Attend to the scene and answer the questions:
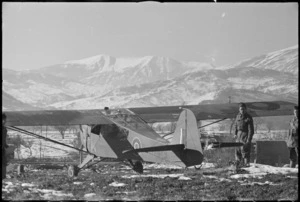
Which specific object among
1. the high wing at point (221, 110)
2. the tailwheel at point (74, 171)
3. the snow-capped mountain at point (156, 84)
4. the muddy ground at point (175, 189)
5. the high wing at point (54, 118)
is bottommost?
the tailwheel at point (74, 171)

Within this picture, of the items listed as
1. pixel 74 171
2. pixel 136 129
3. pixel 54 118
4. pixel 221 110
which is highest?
pixel 221 110

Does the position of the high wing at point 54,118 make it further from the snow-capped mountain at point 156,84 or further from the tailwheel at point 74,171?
the snow-capped mountain at point 156,84

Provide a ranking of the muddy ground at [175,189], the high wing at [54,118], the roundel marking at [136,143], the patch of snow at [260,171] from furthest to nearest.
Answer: the high wing at [54,118] < the roundel marking at [136,143] < the patch of snow at [260,171] < the muddy ground at [175,189]

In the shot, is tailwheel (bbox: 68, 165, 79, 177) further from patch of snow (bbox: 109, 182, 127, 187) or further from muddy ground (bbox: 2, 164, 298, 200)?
patch of snow (bbox: 109, 182, 127, 187)

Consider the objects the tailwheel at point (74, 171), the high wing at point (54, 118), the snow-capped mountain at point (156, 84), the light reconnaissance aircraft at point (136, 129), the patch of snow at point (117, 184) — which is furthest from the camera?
the snow-capped mountain at point (156, 84)

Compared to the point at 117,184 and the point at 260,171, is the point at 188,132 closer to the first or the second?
the point at 117,184

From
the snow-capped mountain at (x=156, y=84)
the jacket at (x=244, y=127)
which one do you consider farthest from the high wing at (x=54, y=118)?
the snow-capped mountain at (x=156, y=84)

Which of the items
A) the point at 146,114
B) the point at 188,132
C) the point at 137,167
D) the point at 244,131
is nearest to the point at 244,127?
the point at 244,131
